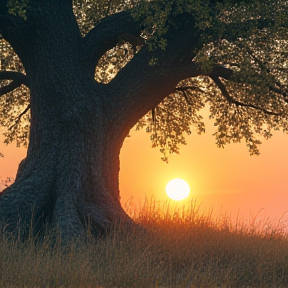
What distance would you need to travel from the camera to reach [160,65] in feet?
54.2

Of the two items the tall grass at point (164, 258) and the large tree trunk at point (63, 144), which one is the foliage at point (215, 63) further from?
the tall grass at point (164, 258)

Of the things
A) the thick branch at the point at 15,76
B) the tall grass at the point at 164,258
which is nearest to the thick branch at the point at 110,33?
the thick branch at the point at 15,76

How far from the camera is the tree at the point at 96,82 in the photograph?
15086 mm

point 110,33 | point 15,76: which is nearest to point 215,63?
point 110,33

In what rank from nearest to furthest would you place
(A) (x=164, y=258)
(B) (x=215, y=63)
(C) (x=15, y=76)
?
(A) (x=164, y=258) → (B) (x=215, y=63) → (C) (x=15, y=76)

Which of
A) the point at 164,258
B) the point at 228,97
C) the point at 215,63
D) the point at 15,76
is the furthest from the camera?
the point at 228,97

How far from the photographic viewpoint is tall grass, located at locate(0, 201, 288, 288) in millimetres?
10484

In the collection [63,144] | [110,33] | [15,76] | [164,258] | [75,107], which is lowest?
[164,258]

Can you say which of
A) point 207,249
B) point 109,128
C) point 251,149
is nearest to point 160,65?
point 109,128

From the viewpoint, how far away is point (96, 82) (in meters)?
17.2

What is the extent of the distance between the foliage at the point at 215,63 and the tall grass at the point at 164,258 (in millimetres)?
4157

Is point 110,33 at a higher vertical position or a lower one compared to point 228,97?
higher

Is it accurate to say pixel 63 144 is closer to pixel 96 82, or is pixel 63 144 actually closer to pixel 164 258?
pixel 96 82

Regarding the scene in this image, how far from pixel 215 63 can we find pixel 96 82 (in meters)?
3.80
